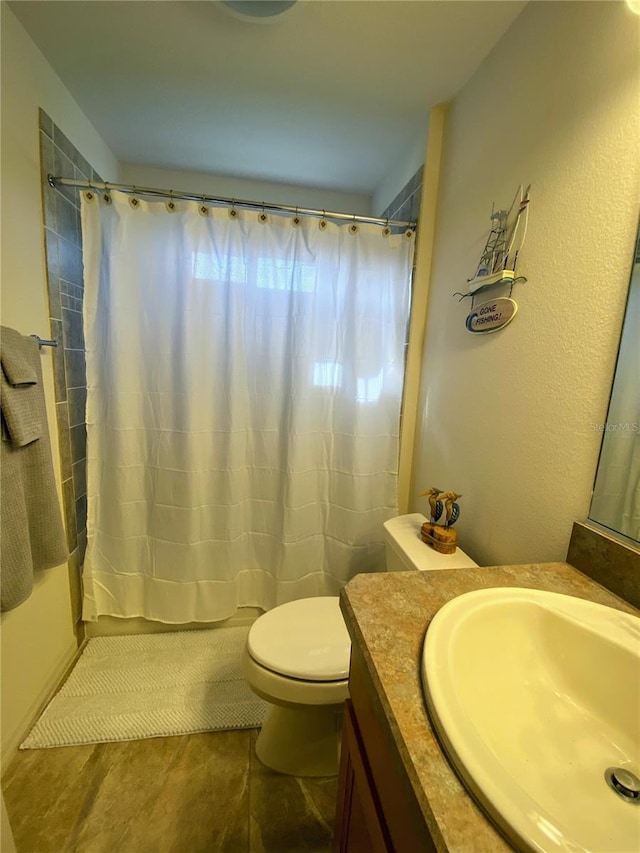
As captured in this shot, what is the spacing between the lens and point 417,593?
71cm

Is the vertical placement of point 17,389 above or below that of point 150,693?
above

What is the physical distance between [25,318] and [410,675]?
154cm

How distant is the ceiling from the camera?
1.06 metres

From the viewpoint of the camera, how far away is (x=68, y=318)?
1.44 meters

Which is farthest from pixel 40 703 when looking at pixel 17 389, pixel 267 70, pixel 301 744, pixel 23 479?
pixel 267 70

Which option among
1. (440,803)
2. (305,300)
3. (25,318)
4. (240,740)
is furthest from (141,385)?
(440,803)

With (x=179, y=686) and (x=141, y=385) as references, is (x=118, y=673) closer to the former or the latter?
(x=179, y=686)

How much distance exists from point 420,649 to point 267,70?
182cm

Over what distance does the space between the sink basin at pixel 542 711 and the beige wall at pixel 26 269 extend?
1.39 metres

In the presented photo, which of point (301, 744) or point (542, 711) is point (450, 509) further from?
point (301, 744)

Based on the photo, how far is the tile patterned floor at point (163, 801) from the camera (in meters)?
0.98

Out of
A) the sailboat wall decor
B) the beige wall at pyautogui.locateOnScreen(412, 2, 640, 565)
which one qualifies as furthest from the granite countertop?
the sailboat wall decor

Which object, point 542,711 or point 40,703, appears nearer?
point 542,711

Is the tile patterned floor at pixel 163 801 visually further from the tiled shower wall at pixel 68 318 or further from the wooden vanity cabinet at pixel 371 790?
the tiled shower wall at pixel 68 318
